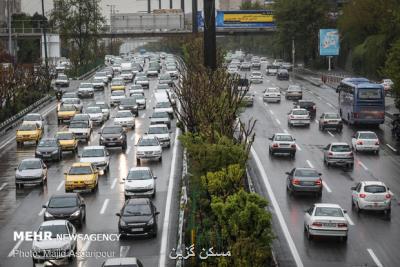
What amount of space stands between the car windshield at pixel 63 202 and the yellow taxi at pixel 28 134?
23.9m

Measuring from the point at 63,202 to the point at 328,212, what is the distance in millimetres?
10409

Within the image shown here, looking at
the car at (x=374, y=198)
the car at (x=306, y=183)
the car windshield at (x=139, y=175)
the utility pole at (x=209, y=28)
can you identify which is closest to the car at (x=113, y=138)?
the car windshield at (x=139, y=175)

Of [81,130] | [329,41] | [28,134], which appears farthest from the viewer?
[329,41]

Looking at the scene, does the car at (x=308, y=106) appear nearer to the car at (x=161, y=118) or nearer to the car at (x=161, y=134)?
the car at (x=161, y=118)

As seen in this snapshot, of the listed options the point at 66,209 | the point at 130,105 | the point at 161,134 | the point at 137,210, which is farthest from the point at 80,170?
the point at 130,105

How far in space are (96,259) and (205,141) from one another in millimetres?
7403

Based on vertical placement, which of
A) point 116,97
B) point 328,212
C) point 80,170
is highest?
point 328,212

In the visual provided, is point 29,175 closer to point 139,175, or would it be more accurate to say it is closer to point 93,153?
point 93,153

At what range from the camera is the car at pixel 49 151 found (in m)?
49.2

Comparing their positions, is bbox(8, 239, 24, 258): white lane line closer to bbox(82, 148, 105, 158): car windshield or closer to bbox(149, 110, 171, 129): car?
bbox(82, 148, 105, 158): car windshield

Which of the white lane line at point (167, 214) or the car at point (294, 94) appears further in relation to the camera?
the car at point (294, 94)

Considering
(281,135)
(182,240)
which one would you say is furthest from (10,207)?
(281,135)

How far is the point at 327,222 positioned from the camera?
30.8 meters

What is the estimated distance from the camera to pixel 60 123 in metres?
67.3
